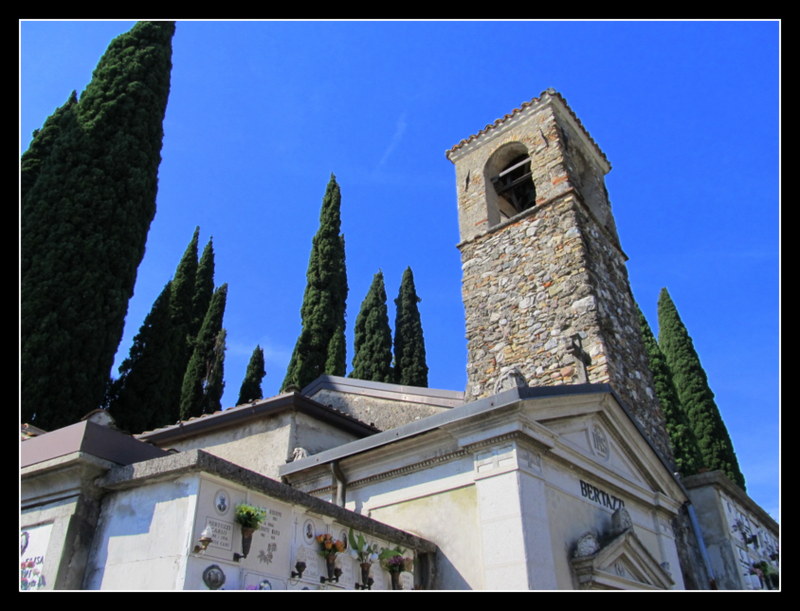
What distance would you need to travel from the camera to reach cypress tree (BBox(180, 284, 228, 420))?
83.9 feet

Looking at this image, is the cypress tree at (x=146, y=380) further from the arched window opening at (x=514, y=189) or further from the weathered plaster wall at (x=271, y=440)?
the arched window opening at (x=514, y=189)

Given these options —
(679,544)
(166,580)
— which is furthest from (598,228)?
(166,580)

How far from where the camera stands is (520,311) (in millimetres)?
11766

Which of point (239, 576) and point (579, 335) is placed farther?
point (579, 335)

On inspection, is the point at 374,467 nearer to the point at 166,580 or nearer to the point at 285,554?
the point at 285,554

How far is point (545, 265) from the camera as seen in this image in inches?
471

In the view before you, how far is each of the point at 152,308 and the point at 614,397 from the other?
18178 mm

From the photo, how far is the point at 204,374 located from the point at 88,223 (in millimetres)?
12052

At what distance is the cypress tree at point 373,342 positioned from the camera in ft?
93.5

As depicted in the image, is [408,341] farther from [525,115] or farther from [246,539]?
[246,539]

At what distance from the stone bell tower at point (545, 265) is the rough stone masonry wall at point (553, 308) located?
0.07 ft

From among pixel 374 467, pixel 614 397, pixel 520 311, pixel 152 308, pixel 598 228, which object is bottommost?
pixel 374 467

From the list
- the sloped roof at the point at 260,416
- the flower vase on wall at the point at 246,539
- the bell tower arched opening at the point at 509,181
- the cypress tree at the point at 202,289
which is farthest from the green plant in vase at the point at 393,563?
the cypress tree at the point at 202,289
